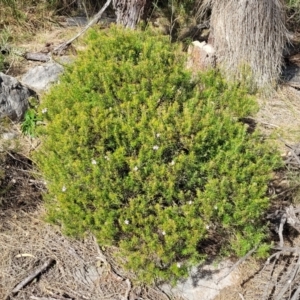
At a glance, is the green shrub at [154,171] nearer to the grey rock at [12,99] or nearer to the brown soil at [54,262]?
the brown soil at [54,262]

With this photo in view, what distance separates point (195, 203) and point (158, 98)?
2.02 feet

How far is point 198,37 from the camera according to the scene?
455cm

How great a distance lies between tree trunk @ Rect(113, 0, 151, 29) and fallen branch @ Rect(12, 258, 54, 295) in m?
2.22

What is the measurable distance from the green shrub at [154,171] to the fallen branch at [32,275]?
0.32 metres

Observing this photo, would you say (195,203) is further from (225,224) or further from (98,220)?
(98,220)

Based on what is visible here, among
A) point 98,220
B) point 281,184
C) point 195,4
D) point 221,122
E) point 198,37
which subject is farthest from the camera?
point 195,4

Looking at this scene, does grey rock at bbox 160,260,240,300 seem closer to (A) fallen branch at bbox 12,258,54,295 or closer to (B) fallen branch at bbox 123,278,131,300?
(B) fallen branch at bbox 123,278,131,300

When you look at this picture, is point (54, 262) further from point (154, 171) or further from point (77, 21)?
point (77, 21)

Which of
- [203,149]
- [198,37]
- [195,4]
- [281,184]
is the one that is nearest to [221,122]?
[203,149]

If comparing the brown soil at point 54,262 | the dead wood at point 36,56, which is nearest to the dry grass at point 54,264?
the brown soil at point 54,262

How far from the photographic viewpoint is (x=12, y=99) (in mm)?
3633

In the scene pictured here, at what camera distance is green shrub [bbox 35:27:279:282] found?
90.1 inches

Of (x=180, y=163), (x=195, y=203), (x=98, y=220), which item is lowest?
(x=98, y=220)

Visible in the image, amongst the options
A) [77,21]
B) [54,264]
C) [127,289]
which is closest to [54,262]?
[54,264]
